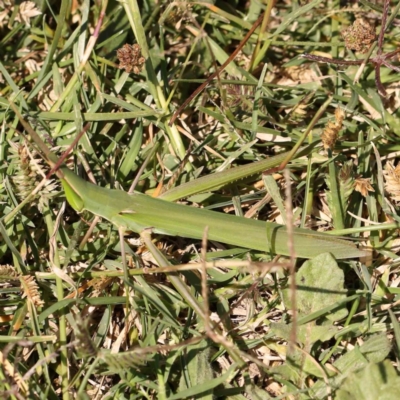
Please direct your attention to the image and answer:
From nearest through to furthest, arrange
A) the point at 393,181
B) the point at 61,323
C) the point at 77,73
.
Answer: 1. the point at 61,323
2. the point at 393,181
3. the point at 77,73

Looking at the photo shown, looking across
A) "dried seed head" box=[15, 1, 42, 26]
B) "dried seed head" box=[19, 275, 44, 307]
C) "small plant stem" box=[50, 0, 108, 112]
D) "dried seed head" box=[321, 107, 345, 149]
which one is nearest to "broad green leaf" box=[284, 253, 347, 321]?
"dried seed head" box=[321, 107, 345, 149]

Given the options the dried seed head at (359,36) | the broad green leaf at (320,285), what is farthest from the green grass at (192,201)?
the dried seed head at (359,36)

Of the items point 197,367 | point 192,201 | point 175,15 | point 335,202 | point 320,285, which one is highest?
point 175,15

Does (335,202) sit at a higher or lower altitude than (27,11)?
lower

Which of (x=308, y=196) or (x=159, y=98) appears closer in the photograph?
(x=308, y=196)

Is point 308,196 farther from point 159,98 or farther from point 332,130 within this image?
point 159,98

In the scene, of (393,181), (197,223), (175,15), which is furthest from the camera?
(175,15)

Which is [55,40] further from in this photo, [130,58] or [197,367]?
[197,367]

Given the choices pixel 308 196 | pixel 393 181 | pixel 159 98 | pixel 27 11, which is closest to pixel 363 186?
pixel 393 181
